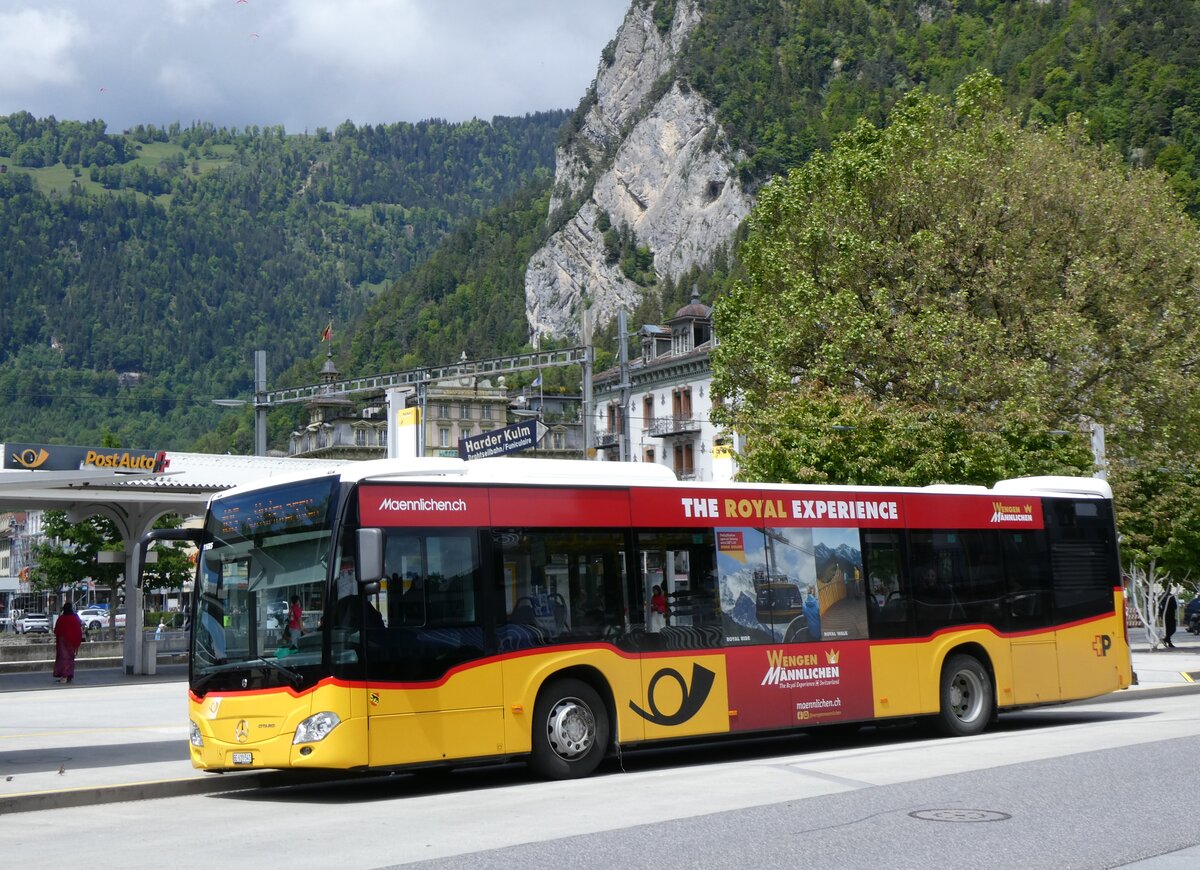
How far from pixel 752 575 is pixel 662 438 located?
74104 mm

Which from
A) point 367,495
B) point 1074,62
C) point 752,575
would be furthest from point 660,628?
point 1074,62

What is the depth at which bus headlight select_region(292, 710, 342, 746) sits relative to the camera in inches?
462

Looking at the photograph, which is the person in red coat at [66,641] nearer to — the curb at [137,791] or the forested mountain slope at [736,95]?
the curb at [137,791]

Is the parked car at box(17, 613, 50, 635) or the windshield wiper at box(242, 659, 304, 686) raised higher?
the parked car at box(17, 613, 50, 635)

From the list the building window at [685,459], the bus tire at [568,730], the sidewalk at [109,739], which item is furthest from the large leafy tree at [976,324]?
the building window at [685,459]

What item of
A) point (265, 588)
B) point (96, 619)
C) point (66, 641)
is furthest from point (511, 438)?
Result: point (96, 619)

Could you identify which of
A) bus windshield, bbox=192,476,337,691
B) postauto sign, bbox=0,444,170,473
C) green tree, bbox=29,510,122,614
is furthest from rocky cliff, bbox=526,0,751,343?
bus windshield, bbox=192,476,337,691

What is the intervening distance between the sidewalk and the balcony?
5187 cm

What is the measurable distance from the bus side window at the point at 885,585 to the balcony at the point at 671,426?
6550 cm

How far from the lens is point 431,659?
40.5 feet

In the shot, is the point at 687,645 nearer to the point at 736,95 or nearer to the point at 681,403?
the point at 681,403

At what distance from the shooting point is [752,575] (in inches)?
586

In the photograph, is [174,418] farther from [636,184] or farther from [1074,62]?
[1074,62]

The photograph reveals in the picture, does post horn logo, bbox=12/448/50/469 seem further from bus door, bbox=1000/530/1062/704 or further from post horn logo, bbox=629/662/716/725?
bus door, bbox=1000/530/1062/704
